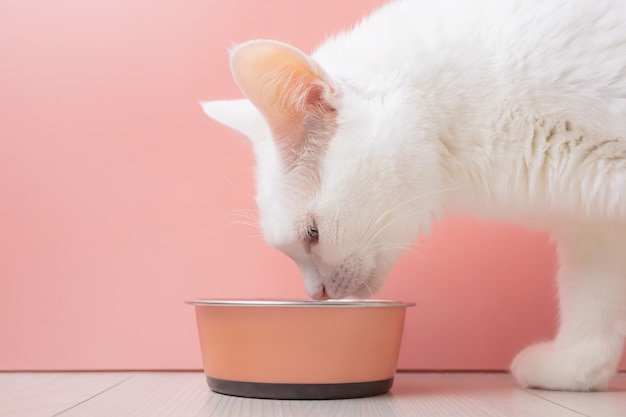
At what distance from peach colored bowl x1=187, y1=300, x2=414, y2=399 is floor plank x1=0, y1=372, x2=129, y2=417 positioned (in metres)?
0.30

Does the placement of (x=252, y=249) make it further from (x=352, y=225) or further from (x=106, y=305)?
(x=352, y=225)

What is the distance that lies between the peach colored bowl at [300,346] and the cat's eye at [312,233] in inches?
4.5

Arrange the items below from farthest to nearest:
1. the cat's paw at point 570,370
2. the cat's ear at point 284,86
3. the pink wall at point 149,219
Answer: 1. the pink wall at point 149,219
2. the cat's paw at point 570,370
3. the cat's ear at point 284,86

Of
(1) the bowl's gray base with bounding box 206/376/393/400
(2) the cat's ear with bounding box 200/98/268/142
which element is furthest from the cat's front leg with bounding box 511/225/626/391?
(2) the cat's ear with bounding box 200/98/268/142

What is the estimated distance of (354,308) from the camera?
4.47 feet

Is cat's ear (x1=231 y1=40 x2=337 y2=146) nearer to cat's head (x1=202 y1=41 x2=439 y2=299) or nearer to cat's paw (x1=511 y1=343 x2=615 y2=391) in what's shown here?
cat's head (x1=202 y1=41 x2=439 y2=299)

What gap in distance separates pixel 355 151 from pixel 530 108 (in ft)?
1.00

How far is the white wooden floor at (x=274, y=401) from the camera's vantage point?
4.12 ft

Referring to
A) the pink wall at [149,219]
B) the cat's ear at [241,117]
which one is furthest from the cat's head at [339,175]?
the pink wall at [149,219]

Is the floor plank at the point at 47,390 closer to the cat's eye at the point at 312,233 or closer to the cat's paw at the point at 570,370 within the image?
the cat's eye at the point at 312,233

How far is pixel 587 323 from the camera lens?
5.10 ft

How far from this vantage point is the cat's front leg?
1521 millimetres

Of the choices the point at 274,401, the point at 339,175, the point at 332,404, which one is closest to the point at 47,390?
the point at 274,401

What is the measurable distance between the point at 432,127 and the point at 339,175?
0.61 ft
